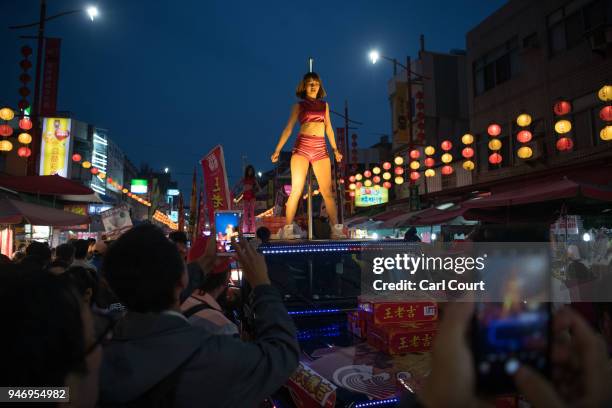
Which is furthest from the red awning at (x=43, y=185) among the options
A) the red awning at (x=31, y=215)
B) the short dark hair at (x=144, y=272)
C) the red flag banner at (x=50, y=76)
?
the short dark hair at (x=144, y=272)

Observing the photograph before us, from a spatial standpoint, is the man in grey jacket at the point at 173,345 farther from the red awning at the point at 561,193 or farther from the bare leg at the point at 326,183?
the red awning at the point at 561,193

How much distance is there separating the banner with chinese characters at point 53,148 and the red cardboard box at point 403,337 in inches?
932

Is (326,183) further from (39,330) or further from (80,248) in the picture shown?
(39,330)

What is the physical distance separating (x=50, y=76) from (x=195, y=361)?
19.0 metres

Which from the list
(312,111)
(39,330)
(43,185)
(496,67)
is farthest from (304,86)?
Answer: (496,67)

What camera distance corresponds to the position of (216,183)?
8125 mm

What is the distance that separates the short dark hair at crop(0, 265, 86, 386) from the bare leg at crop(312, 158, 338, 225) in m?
4.91

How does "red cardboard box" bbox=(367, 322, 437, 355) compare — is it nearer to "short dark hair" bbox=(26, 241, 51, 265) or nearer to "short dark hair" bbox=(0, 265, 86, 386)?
"short dark hair" bbox=(0, 265, 86, 386)

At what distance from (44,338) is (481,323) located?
106 cm

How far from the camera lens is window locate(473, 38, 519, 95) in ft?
56.0

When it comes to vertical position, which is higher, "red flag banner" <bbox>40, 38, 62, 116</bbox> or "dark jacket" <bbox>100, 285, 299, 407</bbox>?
"red flag banner" <bbox>40, 38, 62, 116</bbox>

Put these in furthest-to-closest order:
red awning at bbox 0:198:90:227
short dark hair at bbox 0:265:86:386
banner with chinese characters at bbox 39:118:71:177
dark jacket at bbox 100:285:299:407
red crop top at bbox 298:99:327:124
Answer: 1. banner with chinese characters at bbox 39:118:71:177
2. red awning at bbox 0:198:90:227
3. red crop top at bbox 298:99:327:124
4. dark jacket at bbox 100:285:299:407
5. short dark hair at bbox 0:265:86:386

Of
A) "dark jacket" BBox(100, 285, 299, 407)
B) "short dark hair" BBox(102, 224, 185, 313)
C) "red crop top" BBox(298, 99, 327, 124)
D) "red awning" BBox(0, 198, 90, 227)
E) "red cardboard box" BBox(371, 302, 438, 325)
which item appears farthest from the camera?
"red awning" BBox(0, 198, 90, 227)

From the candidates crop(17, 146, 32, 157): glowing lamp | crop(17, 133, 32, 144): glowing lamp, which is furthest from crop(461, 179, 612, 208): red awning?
crop(17, 146, 32, 157): glowing lamp
